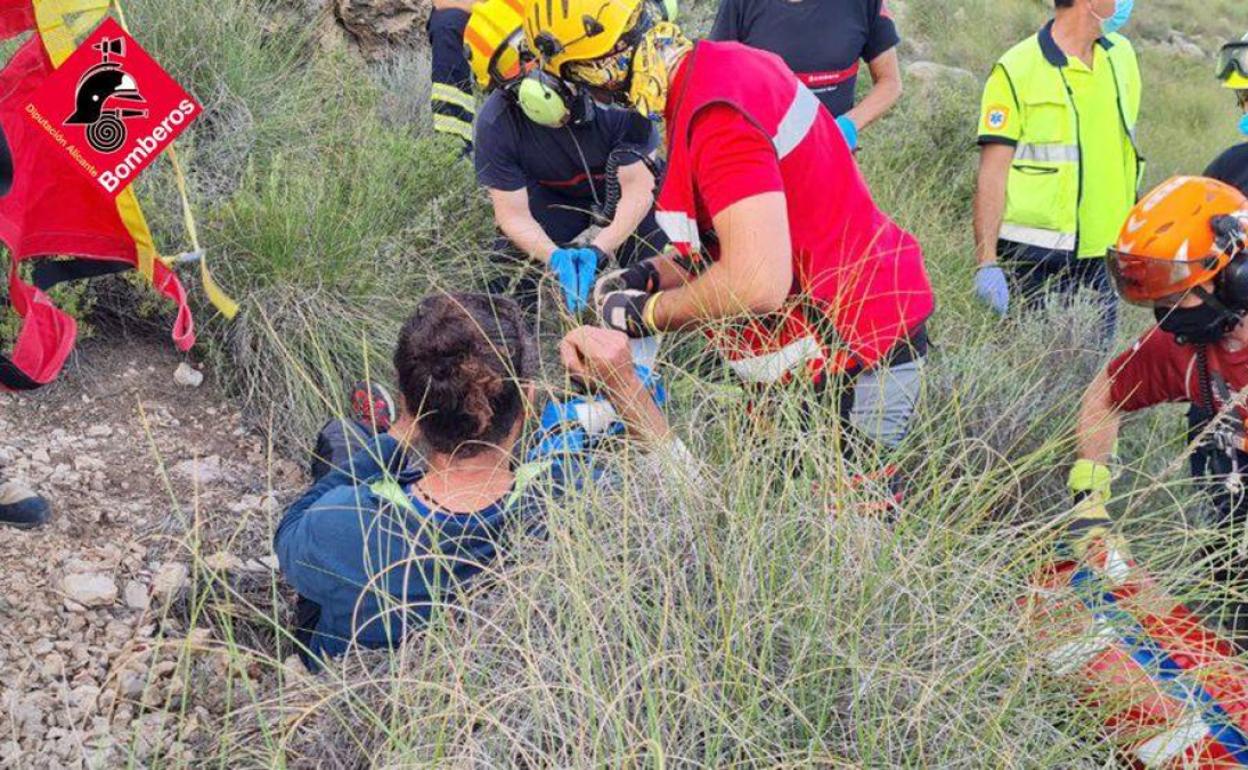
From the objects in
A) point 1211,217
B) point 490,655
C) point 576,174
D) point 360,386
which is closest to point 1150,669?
point 490,655

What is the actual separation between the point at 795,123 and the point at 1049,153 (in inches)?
90.3

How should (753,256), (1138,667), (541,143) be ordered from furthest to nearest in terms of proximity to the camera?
1. (541,143)
2. (753,256)
3. (1138,667)

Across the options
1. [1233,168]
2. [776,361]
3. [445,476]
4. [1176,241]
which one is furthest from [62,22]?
[1233,168]

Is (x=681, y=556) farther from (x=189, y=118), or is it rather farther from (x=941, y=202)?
(x=941, y=202)

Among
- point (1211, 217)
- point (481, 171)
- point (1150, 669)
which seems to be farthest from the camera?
point (481, 171)

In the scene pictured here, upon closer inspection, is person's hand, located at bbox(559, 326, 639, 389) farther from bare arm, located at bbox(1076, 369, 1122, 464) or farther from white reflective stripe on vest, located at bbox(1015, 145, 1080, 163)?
white reflective stripe on vest, located at bbox(1015, 145, 1080, 163)

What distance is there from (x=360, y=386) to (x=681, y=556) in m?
1.57

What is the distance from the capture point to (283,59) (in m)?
6.16

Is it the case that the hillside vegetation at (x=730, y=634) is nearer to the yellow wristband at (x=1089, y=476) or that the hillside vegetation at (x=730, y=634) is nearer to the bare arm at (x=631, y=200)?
the yellow wristband at (x=1089, y=476)

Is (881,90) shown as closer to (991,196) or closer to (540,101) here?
(991,196)

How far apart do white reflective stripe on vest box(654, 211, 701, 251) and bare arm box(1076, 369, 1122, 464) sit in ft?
3.88

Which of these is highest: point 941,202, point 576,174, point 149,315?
point 576,174

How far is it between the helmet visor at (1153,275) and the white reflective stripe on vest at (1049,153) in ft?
5.17

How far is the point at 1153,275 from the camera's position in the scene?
9.66 ft
